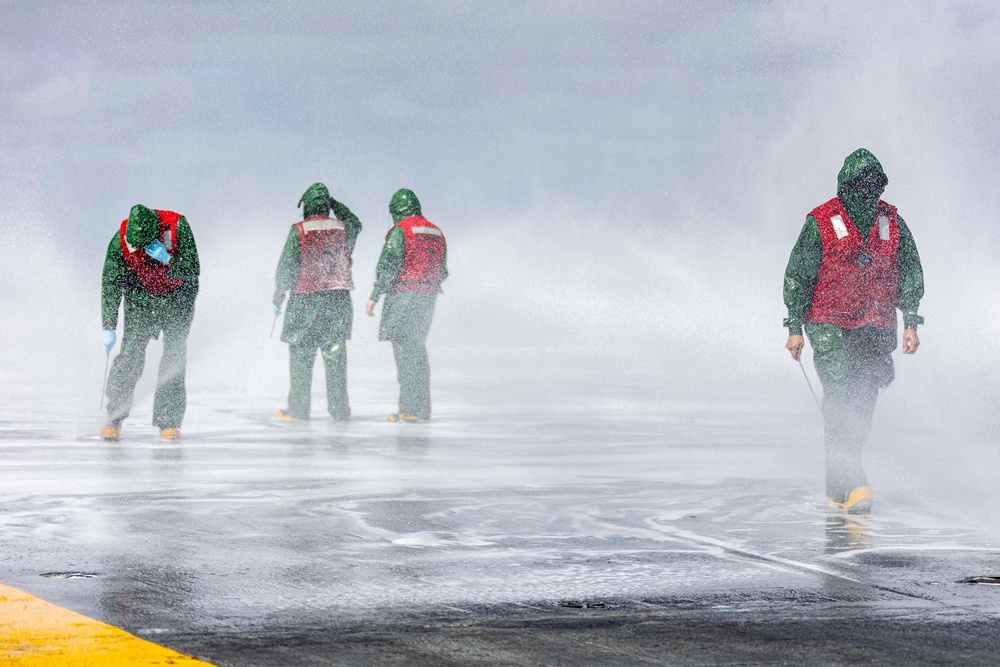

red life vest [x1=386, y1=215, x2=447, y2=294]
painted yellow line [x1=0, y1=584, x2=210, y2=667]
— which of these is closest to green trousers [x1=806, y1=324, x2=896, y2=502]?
painted yellow line [x1=0, y1=584, x2=210, y2=667]

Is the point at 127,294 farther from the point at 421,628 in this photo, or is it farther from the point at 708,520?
the point at 421,628

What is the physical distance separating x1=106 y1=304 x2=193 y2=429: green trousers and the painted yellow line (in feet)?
24.1

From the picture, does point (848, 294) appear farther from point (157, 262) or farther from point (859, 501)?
point (157, 262)

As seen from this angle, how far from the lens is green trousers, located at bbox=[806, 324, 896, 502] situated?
920 cm

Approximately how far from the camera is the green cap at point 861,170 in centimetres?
914

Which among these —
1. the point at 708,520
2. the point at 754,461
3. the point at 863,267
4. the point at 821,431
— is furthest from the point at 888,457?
the point at 708,520

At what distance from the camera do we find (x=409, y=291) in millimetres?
15641

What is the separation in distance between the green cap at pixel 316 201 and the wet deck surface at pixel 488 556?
11.7 ft

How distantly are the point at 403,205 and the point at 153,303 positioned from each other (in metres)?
3.29

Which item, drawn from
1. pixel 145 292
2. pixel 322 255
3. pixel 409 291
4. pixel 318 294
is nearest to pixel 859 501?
pixel 145 292

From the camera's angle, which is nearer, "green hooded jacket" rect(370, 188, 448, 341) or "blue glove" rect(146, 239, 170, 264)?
"blue glove" rect(146, 239, 170, 264)

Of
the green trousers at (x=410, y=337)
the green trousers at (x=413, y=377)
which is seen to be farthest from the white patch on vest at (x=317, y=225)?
the green trousers at (x=413, y=377)

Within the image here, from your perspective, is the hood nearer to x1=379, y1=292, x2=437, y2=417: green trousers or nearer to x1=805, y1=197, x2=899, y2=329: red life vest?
x1=805, y1=197, x2=899, y2=329: red life vest

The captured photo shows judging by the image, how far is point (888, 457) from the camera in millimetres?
12297
